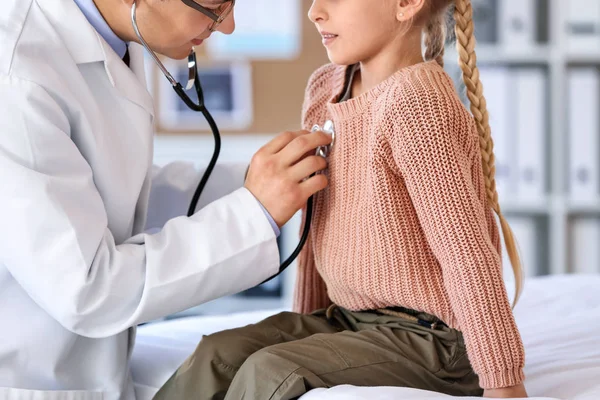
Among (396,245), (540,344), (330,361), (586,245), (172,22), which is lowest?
(586,245)

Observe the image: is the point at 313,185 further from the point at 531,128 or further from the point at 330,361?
the point at 531,128

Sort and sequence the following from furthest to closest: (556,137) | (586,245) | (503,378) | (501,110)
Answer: (586,245) < (556,137) < (501,110) < (503,378)

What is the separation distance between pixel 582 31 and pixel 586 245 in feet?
2.41

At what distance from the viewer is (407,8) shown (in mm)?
1167

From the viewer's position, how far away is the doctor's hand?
A: 1.11m

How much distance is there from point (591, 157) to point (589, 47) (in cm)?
38

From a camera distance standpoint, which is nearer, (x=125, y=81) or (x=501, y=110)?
(x=125, y=81)

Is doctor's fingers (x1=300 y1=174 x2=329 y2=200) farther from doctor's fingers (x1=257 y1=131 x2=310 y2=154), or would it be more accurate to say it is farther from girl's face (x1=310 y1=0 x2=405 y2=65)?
girl's face (x1=310 y1=0 x2=405 y2=65)

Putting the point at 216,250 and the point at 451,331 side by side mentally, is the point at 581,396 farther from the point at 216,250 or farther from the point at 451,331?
the point at 216,250

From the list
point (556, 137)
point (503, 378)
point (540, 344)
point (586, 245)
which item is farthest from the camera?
point (586, 245)

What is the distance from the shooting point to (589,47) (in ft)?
8.88

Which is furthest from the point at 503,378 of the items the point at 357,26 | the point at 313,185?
the point at 357,26

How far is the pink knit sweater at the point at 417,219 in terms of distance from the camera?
1.00m

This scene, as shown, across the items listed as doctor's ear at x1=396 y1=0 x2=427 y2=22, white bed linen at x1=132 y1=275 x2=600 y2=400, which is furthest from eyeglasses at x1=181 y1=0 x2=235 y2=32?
white bed linen at x1=132 y1=275 x2=600 y2=400
